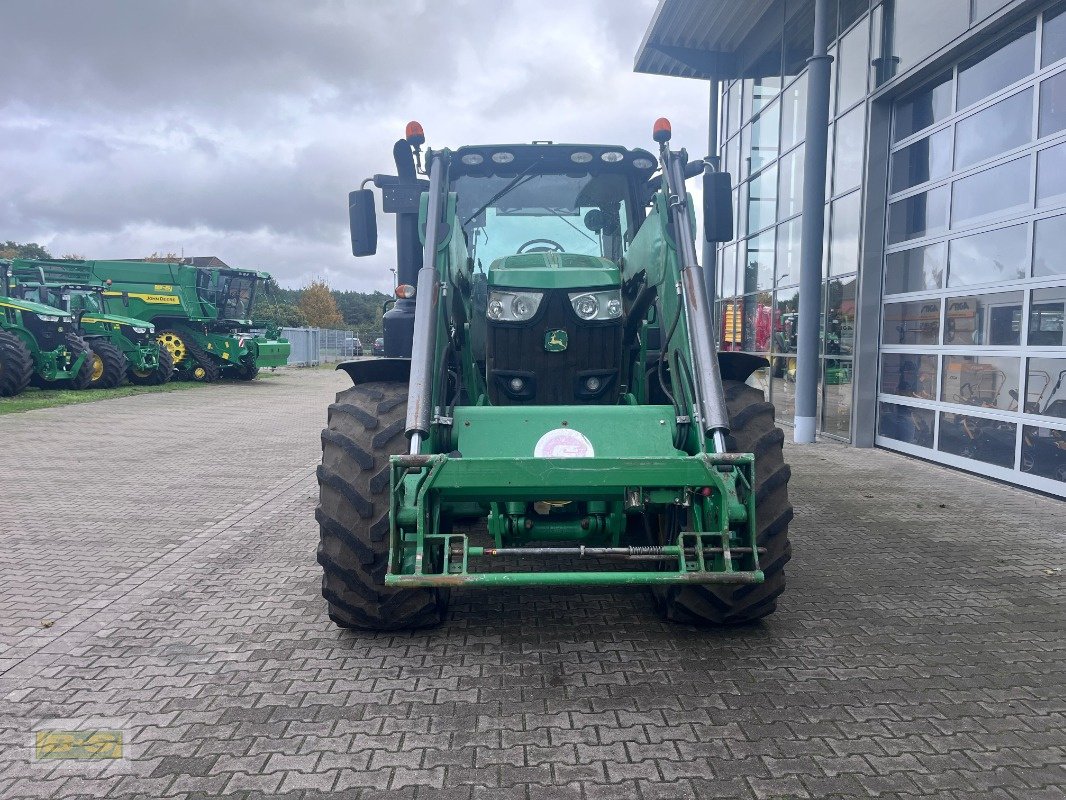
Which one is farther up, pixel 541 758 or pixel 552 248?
pixel 552 248

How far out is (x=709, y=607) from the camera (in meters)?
3.82

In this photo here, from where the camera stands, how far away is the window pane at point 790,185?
12000 mm

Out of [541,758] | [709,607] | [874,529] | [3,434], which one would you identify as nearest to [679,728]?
[541,758]

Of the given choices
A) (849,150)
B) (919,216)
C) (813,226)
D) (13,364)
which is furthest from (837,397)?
(13,364)

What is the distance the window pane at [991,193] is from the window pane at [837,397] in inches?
98.5

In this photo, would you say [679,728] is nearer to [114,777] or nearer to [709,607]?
[709,607]

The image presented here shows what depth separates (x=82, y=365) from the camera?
1806 cm

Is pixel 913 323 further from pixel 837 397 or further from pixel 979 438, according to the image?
pixel 979 438

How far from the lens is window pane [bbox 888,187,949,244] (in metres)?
9.12

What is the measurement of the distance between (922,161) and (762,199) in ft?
13.6

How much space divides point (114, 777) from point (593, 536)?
2236 mm

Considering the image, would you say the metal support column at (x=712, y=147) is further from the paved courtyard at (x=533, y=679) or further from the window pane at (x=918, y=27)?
the paved courtyard at (x=533, y=679)

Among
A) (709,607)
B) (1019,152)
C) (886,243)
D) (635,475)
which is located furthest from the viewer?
(886,243)

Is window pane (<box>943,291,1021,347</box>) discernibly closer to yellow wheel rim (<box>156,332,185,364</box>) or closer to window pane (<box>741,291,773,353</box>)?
window pane (<box>741,291,773,353</box>)
